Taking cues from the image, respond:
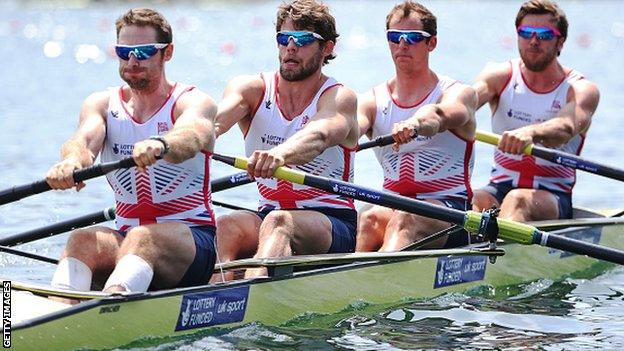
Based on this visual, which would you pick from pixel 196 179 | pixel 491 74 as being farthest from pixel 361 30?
pixel 196 179

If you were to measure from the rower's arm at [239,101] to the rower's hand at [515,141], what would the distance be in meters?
2.44

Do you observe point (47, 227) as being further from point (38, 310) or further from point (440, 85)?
point (440, 85)

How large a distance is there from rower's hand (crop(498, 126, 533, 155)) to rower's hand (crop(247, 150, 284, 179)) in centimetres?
292

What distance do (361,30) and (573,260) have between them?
153ft

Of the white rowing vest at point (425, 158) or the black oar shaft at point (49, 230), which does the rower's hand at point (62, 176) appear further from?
the white rowing vest at point (425, 158)

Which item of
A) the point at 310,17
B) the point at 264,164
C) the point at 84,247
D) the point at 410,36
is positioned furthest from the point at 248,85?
the point at 84,247

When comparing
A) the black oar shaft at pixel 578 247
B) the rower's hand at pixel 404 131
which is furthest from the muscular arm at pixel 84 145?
the black oar shaft at pixel 578 247

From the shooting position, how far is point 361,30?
5694 centimetres

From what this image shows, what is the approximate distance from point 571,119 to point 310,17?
3101 millimetres

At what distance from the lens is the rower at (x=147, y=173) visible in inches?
287

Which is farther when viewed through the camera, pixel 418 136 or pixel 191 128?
pixel 418 136

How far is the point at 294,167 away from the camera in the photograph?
28.2 feet

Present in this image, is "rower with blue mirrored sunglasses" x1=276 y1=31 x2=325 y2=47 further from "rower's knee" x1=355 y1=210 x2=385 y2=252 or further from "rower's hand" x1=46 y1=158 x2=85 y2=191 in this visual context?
"rower's hand" x1=46 y1=158 x2=85 y2=191

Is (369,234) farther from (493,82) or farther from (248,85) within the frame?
(493,82)
